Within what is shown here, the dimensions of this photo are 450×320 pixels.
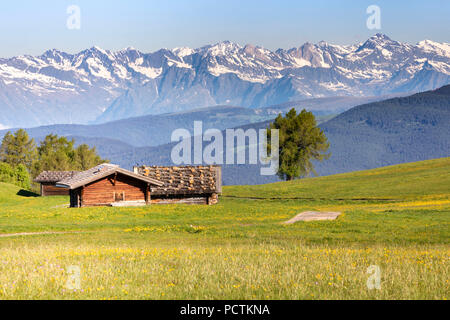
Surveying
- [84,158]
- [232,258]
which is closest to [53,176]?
[84,158]

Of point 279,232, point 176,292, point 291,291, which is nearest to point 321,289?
point 291,291

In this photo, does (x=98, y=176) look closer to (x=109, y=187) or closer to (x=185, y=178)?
(x=109, y=187)

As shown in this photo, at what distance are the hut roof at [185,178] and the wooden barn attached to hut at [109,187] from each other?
2.80 meters

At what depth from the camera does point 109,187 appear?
54.7 metres

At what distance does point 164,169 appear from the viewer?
61.8 metres

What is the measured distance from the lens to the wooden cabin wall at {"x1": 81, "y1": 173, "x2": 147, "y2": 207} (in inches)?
2131

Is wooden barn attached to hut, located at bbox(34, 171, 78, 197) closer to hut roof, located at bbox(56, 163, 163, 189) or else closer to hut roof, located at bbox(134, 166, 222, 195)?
hut roof, located at bbox(134, 166, 222, 195)

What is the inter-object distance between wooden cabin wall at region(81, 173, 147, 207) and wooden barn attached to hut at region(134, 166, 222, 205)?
139 inches

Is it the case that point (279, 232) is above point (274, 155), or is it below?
below

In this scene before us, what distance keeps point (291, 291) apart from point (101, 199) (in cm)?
4494

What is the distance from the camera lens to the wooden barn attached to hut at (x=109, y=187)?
53.6 meters

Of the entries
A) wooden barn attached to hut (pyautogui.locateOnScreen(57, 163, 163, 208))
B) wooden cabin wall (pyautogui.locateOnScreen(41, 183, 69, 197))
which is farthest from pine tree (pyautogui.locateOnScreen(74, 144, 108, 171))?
wooden barn attached to hut (pyautogui.locateOnScreen(57, 163, 163, 208))

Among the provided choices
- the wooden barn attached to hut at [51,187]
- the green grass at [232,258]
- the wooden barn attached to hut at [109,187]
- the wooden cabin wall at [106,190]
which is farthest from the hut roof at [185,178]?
the wooden barn attached to hut at [51,187]
